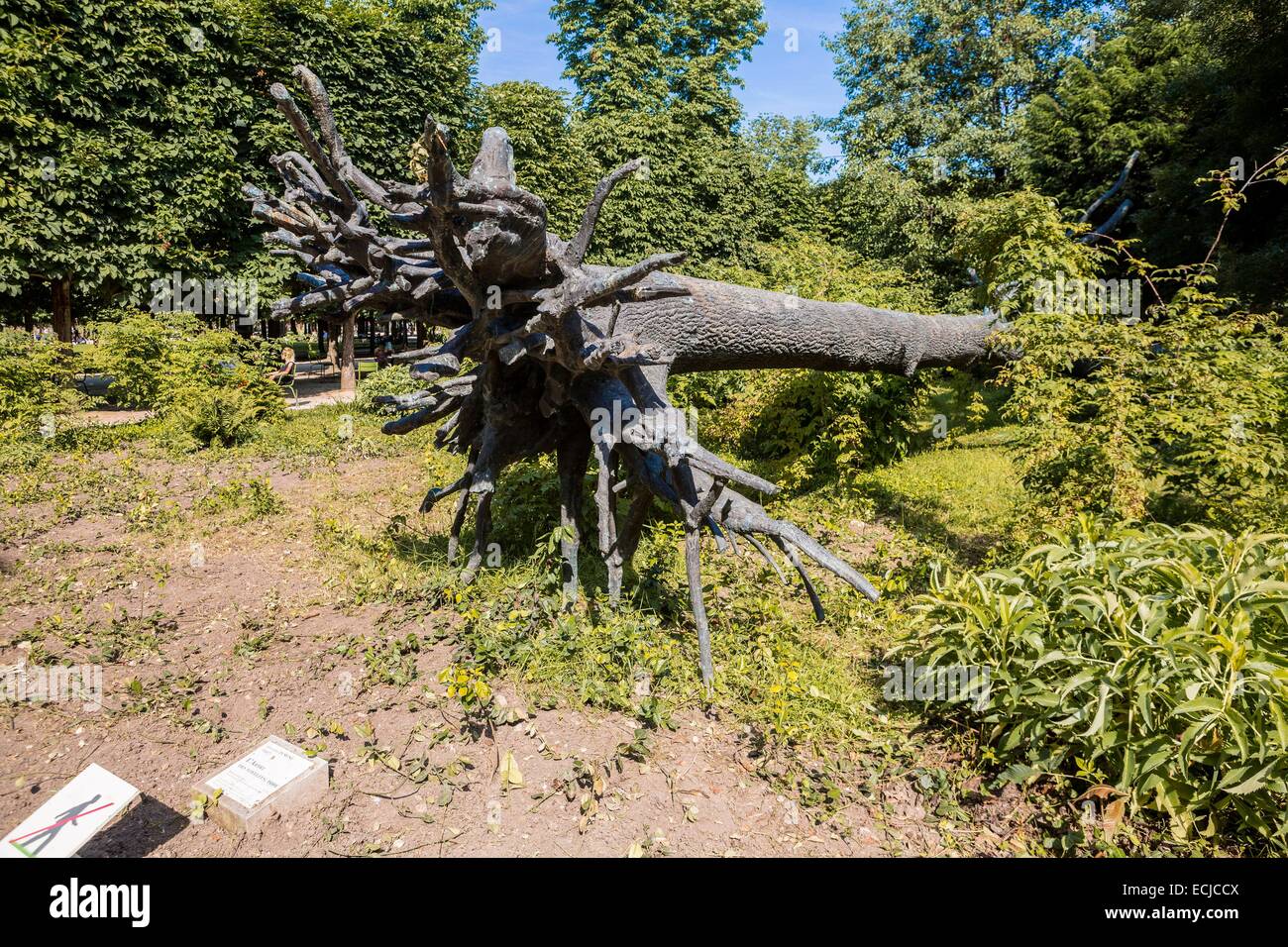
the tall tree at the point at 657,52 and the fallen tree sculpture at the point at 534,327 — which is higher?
the tall tree at the point at 657,52

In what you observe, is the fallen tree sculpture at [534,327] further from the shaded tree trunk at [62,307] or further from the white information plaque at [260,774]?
the shaded tree trunk at [62,307]

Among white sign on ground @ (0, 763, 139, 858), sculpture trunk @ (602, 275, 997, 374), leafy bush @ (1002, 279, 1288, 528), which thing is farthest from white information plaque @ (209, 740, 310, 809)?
leafy bush @ (1002, 279, 1288, 528)

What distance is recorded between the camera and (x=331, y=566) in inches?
227

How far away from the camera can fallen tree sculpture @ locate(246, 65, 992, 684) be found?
342 cm

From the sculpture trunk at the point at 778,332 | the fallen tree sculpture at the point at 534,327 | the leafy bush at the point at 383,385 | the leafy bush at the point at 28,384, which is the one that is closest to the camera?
the fallen tree sculpture at the point at 534,327

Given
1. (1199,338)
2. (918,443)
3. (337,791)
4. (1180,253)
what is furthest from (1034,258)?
(1180,253)

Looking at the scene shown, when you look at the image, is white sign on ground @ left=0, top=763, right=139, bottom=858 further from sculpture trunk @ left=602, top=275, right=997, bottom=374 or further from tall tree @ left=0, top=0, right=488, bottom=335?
tall tree @ left=0, top=0, right=488, bottom=335

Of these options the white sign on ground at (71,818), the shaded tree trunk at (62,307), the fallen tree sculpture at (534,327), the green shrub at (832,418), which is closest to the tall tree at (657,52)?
the green shrub at (832,418)

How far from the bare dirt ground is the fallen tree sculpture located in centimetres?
92

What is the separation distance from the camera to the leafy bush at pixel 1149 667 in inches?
114

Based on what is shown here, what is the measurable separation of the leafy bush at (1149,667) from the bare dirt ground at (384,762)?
0.53m

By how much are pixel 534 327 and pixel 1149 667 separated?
140 inches

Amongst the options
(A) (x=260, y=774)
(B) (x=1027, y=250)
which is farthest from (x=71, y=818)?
(B) (x=1027, y=250)

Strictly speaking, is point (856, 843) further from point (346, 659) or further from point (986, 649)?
point (346, 659)
